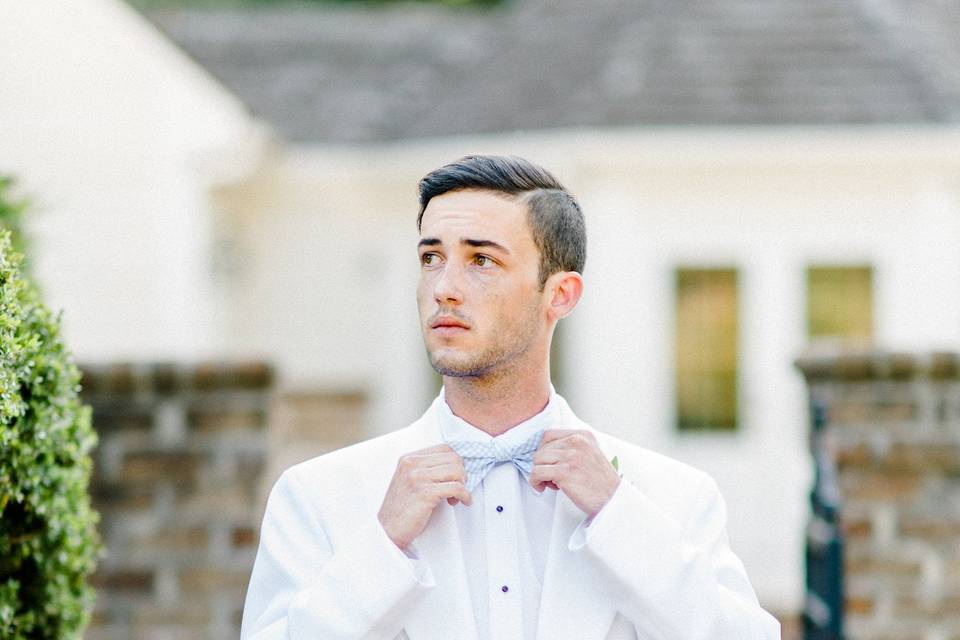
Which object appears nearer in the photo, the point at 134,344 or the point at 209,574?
the point at 209,574

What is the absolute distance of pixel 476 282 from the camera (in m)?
2.61

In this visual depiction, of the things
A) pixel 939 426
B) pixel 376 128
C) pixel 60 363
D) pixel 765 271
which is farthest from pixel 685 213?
pixel 60 363

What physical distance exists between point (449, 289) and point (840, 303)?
8.85 meters

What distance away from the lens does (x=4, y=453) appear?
296 cm

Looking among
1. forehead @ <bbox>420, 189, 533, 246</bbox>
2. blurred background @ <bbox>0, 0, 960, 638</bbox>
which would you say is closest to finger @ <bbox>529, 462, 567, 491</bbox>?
forehead @ <bbox>420, 189, 533, 246</bbox>

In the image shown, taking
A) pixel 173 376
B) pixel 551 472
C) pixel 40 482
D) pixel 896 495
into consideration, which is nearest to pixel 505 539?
pixel 551 472

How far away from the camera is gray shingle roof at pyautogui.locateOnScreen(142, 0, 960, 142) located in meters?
11.1

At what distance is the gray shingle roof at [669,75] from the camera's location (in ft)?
36.5

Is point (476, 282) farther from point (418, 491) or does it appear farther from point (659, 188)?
point (659, 188)

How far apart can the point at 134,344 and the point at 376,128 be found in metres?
4.03

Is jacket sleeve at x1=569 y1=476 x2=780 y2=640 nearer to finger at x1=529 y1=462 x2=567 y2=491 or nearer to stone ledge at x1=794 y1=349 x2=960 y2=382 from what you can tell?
finger at x1=529 y1=462 x2=567 y2=491

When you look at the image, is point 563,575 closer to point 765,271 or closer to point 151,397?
point 151,397

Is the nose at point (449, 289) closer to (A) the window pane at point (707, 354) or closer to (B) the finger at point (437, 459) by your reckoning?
(B) the finger at point (437, 459)

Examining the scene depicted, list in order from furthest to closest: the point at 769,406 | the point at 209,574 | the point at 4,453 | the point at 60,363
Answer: the point at 769,406, the point at 209,574, the point at 60,363, the point at 4,453
